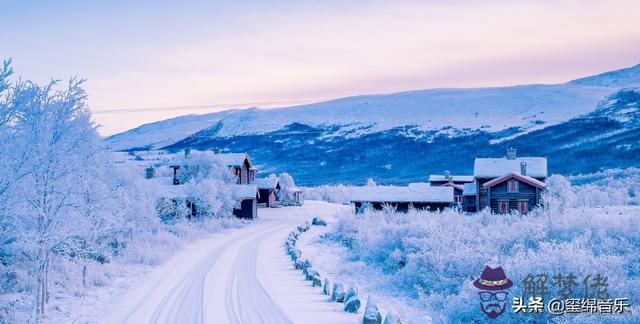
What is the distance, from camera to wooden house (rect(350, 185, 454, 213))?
41406 millimetres

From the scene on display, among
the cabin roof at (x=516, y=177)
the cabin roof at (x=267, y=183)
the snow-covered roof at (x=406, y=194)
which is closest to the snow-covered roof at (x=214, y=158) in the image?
the cabin roof at (x=267, y=183)

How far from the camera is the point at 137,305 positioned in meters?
14.2

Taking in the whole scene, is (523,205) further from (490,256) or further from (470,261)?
(470,261)

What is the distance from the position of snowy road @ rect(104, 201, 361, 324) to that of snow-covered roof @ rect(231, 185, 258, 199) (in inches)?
791

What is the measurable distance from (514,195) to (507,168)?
3.29m

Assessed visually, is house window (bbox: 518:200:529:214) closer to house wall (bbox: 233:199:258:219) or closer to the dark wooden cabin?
the dark wooden cabin

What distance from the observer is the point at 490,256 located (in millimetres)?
15828

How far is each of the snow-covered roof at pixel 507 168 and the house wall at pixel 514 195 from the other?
1968mm

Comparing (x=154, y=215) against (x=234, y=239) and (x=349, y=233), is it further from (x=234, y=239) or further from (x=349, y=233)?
(x=349, y=233)

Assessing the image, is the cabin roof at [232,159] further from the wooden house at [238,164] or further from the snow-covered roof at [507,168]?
the snow-covered roof at [507,168]

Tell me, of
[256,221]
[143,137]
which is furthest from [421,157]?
[143,137]

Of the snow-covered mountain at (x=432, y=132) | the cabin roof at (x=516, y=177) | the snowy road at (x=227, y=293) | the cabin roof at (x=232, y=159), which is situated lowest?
the snowy road at (x=227, y=293)

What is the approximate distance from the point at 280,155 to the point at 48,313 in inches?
Result: 4294

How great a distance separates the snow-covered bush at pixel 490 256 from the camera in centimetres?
1214
